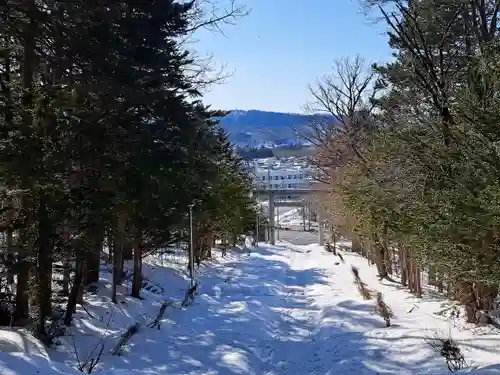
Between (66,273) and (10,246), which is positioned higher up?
(10,246)

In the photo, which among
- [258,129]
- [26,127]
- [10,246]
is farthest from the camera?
[258,129]

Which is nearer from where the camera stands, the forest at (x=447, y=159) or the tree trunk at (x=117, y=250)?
the forest at (x=447, y=159)

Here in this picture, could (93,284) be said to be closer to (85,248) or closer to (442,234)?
(85,248)

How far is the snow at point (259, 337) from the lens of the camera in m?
7.56

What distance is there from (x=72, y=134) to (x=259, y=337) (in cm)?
529

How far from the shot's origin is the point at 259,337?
10.5 meters

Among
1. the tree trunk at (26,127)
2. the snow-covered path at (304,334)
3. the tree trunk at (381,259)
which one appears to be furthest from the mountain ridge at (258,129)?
the tree trunk at (26,127)

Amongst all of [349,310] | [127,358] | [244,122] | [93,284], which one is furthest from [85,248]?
[244,122]

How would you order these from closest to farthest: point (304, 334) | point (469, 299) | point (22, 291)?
point (22, 291) → point (469, 299) → point (304, 334)

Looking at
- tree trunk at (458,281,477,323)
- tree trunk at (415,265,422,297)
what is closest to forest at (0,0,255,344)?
tree trunk at (458,281,477,323)

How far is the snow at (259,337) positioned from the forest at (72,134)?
2.73 feet

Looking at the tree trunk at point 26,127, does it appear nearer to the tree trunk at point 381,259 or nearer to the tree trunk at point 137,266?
the tree trunk at point 137,266

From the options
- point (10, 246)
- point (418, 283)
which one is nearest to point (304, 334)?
point (418, 283)

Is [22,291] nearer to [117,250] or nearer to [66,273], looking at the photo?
[66,273]
